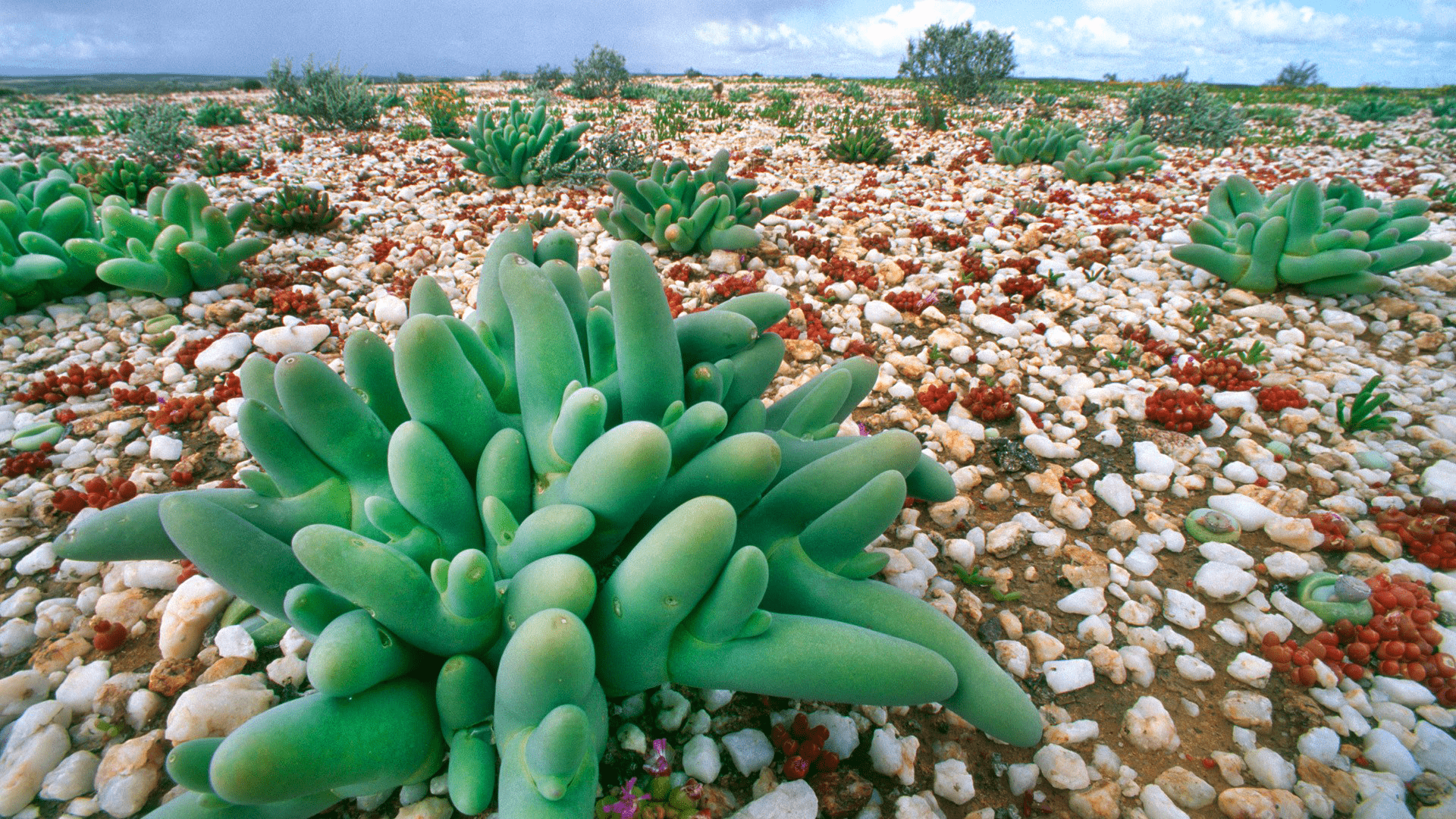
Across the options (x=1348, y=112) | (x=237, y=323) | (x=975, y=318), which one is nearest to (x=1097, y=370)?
(x=975, y=318)

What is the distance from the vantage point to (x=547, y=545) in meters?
1.26

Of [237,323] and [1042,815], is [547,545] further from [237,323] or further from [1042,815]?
[237,323]

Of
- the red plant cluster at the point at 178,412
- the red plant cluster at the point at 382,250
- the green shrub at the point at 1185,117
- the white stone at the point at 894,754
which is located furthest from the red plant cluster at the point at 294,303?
the green shrub at the point at 1185,117

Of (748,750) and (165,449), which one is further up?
(165,449)

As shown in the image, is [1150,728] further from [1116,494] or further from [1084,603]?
[1116,494]

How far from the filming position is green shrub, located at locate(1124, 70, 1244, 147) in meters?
8.44

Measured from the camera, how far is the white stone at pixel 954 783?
5.06 ft

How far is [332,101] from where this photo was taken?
26.4 ft

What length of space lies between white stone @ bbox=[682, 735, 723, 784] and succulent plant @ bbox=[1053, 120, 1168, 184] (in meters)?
6.71

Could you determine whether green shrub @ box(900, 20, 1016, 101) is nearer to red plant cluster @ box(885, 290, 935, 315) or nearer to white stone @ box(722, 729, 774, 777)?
red plant cluster @ box(885, 290, 935, 315)

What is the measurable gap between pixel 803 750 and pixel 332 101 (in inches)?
376

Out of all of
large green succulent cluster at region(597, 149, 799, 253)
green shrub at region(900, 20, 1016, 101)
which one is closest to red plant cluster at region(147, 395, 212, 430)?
large green succulent cluster at region(597, 149, 799, 253)

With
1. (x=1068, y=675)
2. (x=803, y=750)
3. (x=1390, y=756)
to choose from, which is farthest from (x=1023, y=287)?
(x=803, y=750)

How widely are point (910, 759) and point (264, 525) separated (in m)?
1.60
